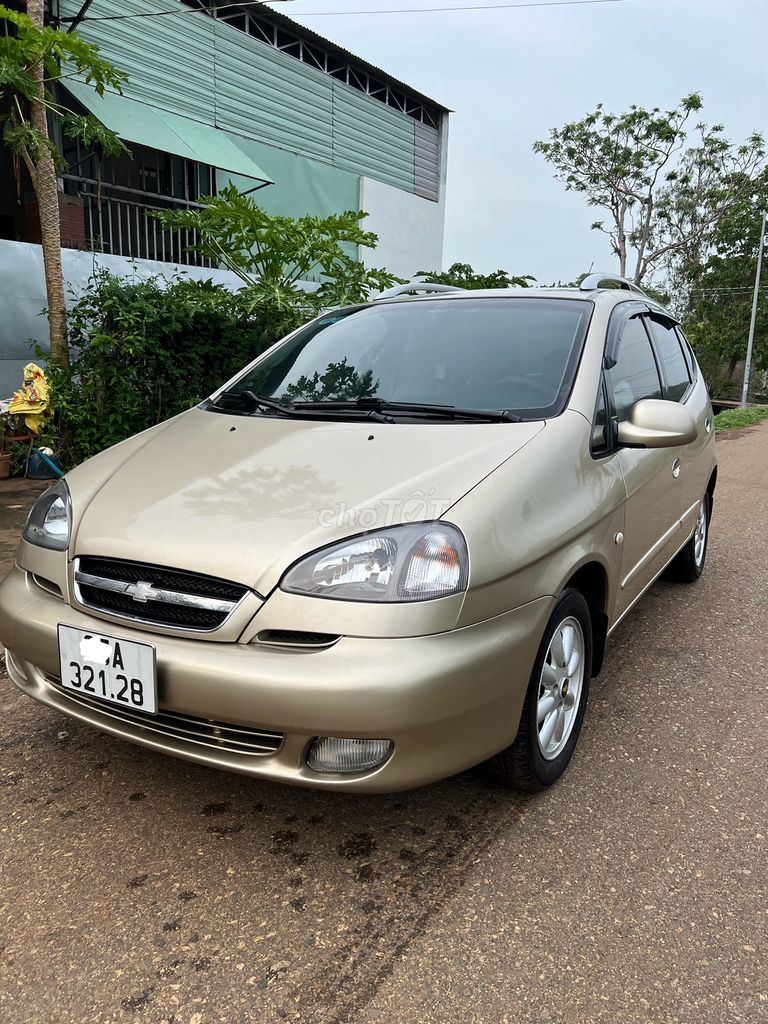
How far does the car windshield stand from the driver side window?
23cm

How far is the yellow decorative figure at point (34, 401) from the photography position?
21.0 ft

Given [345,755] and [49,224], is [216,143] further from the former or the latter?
[345,755]

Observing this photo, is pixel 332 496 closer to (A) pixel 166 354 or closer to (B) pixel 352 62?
(A) pixel 166 354

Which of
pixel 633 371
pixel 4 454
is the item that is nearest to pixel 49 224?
pixel 4 454

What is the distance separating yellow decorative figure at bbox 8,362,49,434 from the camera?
6402 mm

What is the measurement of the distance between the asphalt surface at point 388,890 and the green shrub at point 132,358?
12.8ft

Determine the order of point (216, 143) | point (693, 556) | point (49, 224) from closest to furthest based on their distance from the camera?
point (693, 556) < point (49, 224) < point (216, 143)

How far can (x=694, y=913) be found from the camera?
198 cm

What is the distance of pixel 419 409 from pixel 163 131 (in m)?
10.2

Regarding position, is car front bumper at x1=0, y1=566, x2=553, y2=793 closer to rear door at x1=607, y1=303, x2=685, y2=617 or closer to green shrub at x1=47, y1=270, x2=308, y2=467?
rear door at x1=607, y1=303, x2=685, y2=617

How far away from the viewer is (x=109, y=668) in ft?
6.80

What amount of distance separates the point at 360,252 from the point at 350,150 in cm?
215

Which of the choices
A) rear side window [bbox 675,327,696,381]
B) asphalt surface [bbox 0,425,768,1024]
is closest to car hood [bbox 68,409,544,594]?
asphalt surface [bbox 0,425,768,1024]

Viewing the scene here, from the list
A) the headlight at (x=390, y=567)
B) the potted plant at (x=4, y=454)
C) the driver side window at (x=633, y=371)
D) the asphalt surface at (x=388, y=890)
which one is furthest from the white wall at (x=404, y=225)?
the headlight at (x=390, y=567)
